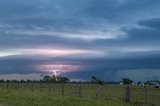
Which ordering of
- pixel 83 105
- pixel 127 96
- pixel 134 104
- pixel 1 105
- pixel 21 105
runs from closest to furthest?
pixel 1 105 < pixel 21 105 < pixel 83 105 < pixel 134 104 < pixel 127 96

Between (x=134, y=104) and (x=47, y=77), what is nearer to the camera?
(x=134, y=104)

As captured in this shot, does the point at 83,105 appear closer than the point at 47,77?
Yes

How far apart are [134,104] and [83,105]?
7.66 meters

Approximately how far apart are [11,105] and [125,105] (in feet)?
35.4

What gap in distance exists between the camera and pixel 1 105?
1025 inches

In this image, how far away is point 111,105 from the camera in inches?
1262

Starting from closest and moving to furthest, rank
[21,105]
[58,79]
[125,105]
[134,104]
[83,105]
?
1. [21,105]
2. [83,105]
3. [125,105]
4. [134,104]
5. [58,79]

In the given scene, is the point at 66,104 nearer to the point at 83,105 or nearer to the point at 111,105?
the point at 83,105

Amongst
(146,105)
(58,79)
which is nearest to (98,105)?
(146,105)

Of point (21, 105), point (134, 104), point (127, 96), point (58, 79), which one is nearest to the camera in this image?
point (21, 105)

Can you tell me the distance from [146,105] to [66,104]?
8584mm

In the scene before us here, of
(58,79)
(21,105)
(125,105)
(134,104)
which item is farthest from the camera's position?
(58,79)

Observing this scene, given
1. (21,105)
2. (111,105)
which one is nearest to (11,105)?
(21,105)

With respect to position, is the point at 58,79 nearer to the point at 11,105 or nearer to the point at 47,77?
the point at 47,77
